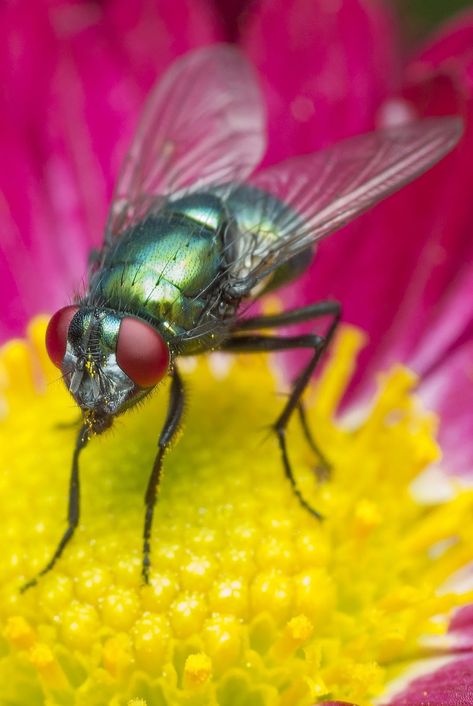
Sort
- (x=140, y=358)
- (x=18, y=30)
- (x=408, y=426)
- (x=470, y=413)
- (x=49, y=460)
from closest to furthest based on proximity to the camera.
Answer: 1. (x=140, y=358)
2. (x=49, y=460)
3. (x=408, y=426)
4. (x=470, y=413)
5. (x=18, y=30)

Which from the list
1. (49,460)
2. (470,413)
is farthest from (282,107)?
(49,460)

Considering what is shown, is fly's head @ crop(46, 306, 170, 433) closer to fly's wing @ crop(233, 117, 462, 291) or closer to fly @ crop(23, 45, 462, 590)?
fly @ crop(23, 45, 462, 590)

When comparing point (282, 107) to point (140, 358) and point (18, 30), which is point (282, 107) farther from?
point (140, 358)

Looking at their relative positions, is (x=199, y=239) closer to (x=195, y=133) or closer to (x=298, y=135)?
(x=195, y=133)

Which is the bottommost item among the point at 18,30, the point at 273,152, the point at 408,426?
the point at 408,426

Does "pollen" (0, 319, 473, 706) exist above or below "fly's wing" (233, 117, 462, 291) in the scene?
below

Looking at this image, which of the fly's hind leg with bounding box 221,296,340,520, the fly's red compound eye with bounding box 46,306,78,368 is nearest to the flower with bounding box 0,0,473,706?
the fly's hind leg with bounding box 221,296,340,520

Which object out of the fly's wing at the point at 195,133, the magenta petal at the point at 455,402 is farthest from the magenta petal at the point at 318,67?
the magenta petal at the point at 455,402

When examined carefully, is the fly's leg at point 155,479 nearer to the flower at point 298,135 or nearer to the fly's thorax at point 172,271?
the fly's thorax at point 172,271
